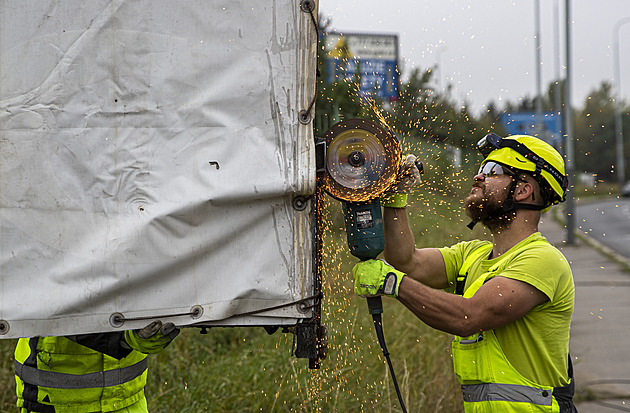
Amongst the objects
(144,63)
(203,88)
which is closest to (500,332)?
(203,88)

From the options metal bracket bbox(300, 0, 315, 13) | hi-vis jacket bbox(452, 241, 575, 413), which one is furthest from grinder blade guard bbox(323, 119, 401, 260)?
hi-vis jacket bbox(452, 241, 575, 413)

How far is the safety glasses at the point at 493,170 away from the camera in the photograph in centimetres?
303

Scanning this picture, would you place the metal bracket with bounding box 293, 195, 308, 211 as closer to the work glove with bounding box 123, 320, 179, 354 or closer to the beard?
the work glove with bounding box 123, 320, 179, 354

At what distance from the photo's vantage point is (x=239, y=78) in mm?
2162

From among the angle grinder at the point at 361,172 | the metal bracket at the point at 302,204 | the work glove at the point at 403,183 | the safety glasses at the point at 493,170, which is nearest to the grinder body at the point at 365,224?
the angle grinder at the point at 361,172

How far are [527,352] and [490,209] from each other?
2.30ft

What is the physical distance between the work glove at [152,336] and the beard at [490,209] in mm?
1577

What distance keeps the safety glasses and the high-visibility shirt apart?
1.29 feet

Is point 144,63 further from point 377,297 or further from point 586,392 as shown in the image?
point 586,392

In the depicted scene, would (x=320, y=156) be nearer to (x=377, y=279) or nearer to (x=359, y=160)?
(x=359, y=160)

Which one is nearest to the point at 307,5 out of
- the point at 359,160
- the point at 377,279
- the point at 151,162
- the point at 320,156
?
the point at 320,156

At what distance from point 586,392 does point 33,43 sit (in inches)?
206

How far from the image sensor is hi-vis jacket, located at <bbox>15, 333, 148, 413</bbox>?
103 inches

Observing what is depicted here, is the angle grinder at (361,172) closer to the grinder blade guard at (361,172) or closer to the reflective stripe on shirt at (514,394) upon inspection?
the grinder blade guard at (361,172)
